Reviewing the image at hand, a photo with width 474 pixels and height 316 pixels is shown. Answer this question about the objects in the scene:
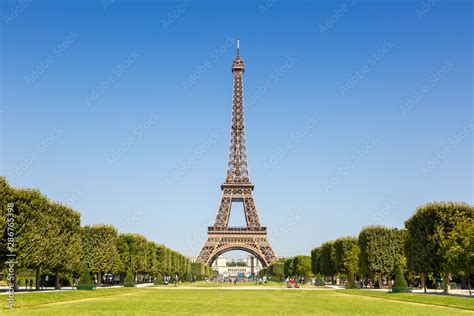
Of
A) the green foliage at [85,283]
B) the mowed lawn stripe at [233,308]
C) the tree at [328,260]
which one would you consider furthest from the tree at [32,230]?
the tree at [328,260]

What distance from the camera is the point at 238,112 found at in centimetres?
12306

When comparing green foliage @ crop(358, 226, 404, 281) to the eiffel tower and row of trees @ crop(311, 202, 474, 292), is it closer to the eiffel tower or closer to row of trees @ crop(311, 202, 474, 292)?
row of trees @ crop(311, 202, 474, 292)

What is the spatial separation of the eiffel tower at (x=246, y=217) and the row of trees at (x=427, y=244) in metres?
44.3

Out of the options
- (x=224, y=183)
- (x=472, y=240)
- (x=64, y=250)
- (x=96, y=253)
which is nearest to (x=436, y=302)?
(x=472, y=240)

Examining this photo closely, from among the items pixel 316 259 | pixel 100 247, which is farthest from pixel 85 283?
pixel 316 259

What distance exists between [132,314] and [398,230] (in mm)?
51346

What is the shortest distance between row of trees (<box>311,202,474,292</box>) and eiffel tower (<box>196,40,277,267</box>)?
44.3 m

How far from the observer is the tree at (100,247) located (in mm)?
65500

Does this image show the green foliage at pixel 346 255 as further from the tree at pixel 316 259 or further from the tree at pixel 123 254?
the tree at pixel 123 254

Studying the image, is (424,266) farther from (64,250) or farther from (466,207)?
(64,250)

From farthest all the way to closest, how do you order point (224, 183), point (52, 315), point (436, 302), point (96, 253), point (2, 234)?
point (224, 183)
point (96, 253)
point (2, 234)
point (436, 302)
point (52, 315)

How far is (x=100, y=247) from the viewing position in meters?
66.4

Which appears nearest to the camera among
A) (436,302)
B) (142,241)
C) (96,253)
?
(436,302)

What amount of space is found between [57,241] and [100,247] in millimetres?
16036
